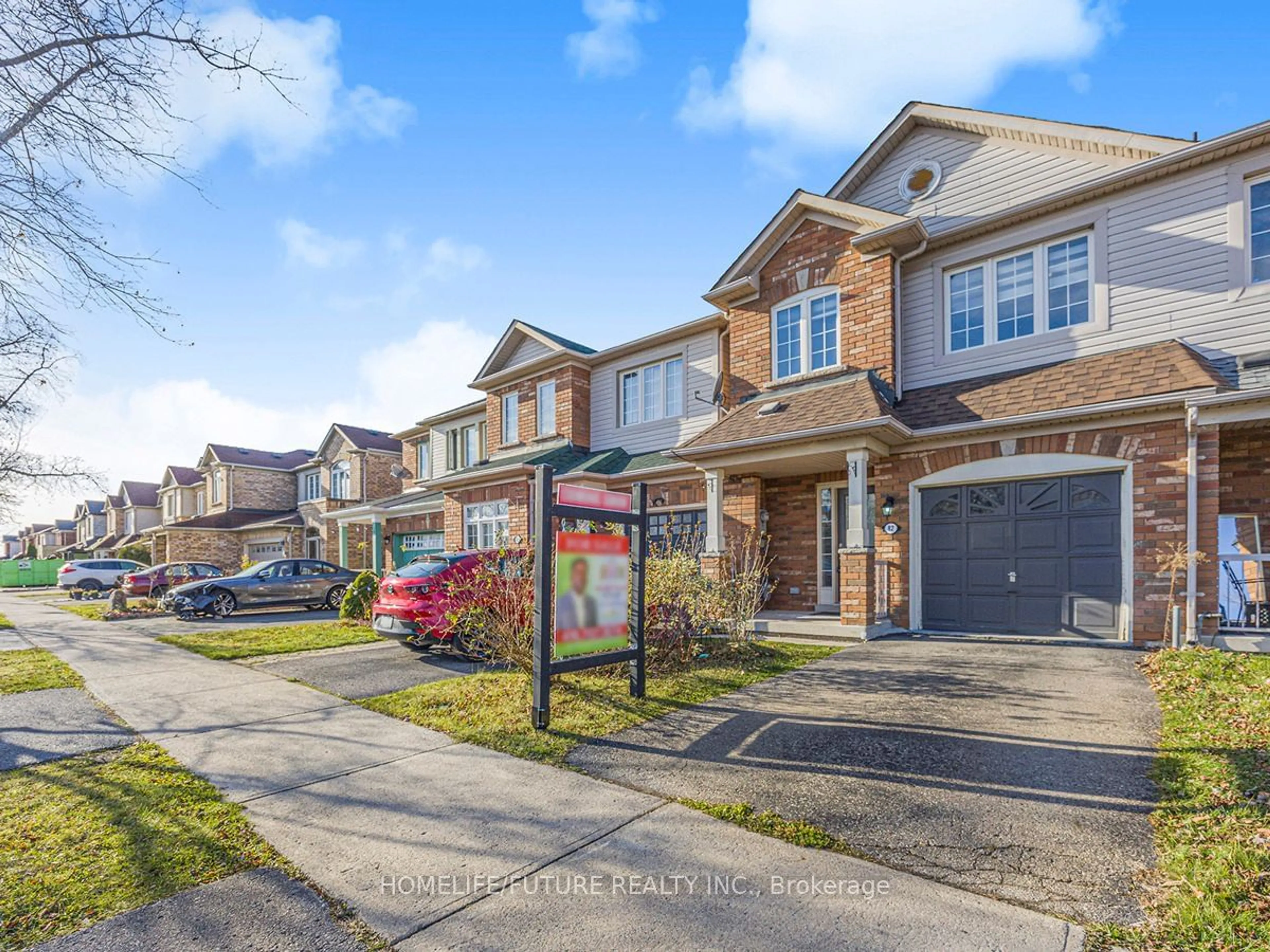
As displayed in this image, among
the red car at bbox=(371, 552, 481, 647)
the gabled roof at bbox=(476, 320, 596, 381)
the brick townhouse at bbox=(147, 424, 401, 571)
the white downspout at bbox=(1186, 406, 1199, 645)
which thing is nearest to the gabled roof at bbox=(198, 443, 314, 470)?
the brick townhouse at bbox=(147, 424, 401, 571)

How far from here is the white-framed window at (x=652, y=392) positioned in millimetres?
14977

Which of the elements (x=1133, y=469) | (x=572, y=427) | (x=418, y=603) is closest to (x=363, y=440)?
(x=572, y=427)

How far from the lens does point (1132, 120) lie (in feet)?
33.4

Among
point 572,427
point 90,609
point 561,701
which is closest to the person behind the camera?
point 561,701

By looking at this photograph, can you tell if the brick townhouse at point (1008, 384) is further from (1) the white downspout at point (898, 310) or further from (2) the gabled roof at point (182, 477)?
(2) the gabled roof at point (182, 477)

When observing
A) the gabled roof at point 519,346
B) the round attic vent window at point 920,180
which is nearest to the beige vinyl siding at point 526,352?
the gabled roof at point 519,346

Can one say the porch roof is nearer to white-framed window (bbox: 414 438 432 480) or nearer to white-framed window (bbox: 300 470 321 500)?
white-framed window (bbox: 414 438 432 480)

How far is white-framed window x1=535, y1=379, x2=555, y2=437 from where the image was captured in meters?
17.2

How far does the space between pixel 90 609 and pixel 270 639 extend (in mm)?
12692

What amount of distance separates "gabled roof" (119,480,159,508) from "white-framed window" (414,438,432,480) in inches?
1303

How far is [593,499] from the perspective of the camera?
19.9 feet

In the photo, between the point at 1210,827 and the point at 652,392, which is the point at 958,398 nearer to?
the point at 652,392

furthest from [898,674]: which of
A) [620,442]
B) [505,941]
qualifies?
[620,442]

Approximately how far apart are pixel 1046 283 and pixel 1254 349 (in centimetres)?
283
